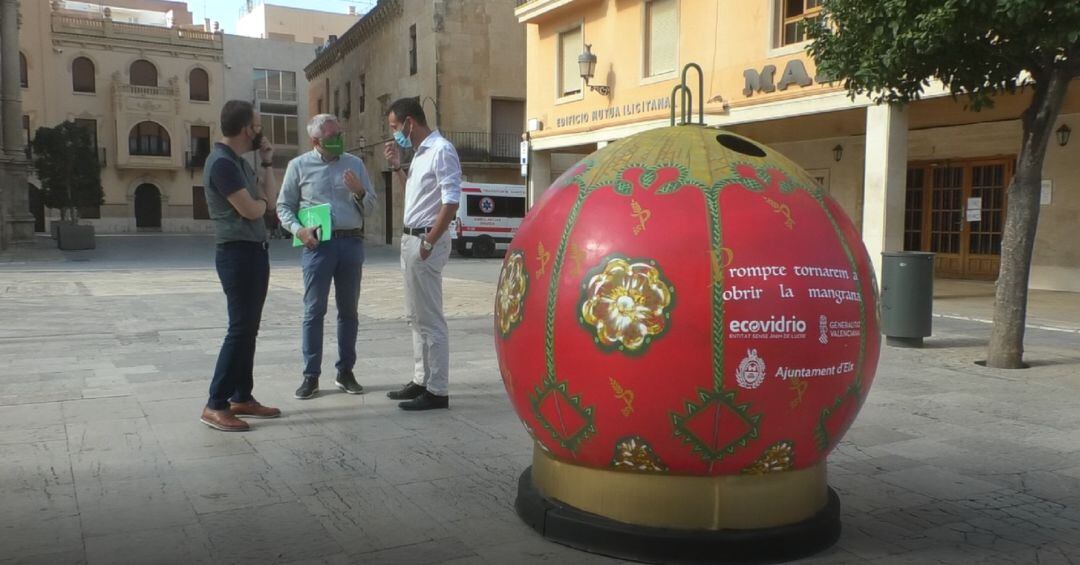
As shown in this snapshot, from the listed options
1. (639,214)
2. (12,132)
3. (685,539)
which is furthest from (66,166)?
(685,539)

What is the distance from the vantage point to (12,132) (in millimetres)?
27312

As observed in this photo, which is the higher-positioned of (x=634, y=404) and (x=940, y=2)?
(x=940, y=2)

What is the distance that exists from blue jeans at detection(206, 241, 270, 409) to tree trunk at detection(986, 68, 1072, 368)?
593 cm

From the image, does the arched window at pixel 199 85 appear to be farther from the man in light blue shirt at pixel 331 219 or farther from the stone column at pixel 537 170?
the man in light blue shirt at pixel 331 219

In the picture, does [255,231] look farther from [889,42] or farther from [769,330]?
[889,42]

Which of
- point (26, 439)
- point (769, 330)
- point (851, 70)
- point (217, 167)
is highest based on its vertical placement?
point (851, 70)

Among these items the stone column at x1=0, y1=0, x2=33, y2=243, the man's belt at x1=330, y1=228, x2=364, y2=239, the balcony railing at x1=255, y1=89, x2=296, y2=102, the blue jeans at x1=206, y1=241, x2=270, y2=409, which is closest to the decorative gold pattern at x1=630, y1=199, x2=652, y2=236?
→ the blue jeans at x1=206, y1=241, x2=270, y2=409

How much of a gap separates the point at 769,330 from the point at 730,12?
1382cm

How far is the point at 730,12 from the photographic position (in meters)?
15.5

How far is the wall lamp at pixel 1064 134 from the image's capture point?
14680 mm

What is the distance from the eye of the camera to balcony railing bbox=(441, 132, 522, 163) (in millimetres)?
31484

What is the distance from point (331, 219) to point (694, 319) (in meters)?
3.42

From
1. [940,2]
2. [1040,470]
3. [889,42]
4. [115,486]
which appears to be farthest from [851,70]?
[115,486]

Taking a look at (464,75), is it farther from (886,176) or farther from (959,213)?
(886,176)
